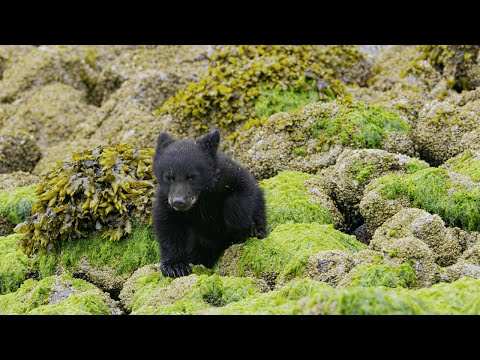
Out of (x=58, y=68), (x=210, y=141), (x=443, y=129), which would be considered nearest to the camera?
(x=210, y=141)

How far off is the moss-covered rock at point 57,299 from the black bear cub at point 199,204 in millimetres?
688

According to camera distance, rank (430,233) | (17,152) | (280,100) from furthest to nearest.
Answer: (17,152) < (280,100) < (430,233)

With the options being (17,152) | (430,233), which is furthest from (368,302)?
(17,152)

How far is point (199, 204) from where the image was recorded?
6547mm

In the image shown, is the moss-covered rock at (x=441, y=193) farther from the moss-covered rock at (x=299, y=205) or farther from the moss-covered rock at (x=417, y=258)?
the moss-covered rock at (x=417, y=258)

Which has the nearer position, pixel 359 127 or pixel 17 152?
pixel 359 127

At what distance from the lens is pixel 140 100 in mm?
10844

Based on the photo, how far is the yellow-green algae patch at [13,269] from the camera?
720cm

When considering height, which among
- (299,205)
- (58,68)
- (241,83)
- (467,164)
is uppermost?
(58,68)

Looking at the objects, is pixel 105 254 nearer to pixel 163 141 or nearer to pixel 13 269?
pixel 13 269

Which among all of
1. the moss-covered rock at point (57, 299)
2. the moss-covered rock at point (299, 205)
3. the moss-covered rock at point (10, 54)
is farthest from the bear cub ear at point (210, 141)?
the moss-covered rock at point (10, 54)

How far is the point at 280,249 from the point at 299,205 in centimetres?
117

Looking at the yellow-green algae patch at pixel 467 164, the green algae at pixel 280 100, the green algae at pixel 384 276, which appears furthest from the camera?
the green algae at pixel 280 100

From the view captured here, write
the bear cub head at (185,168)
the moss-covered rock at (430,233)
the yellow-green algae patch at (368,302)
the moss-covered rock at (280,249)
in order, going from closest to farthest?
the yellow-green algae patch at (368,302) < the moss-covered rock at (430,233) < the moss-covered rock at (280,249) < the bear cub head at (185,168)
